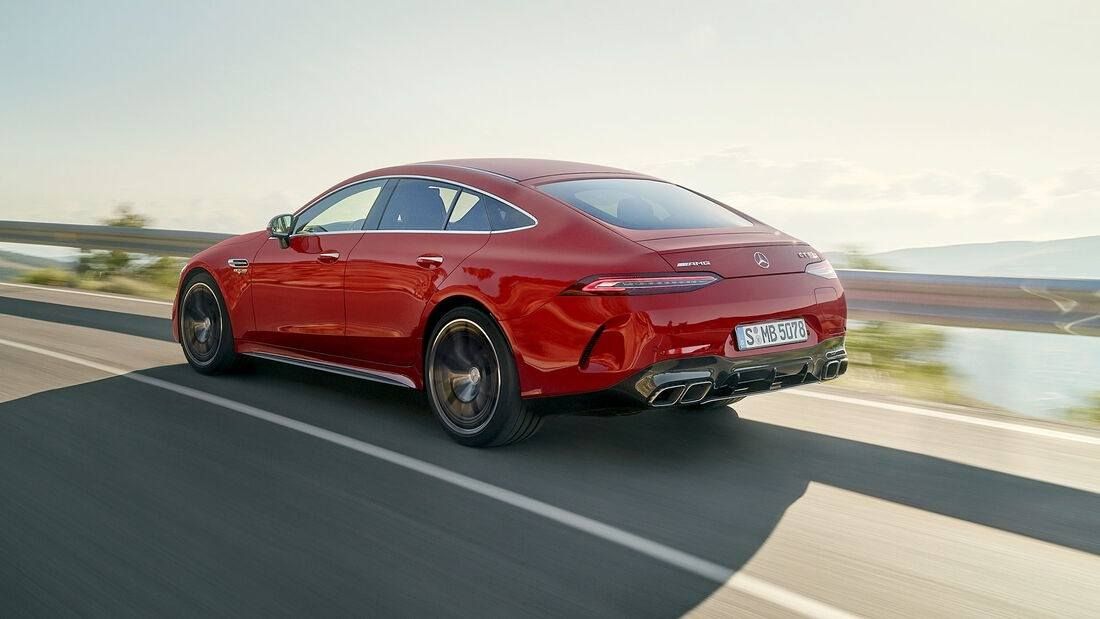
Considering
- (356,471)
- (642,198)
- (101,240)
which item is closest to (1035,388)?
(642,198)

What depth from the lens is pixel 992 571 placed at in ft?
12.6

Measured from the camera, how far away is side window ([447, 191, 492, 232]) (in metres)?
5.62

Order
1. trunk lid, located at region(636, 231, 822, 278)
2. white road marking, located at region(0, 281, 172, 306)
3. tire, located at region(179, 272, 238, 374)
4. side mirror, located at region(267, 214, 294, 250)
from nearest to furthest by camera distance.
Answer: trunk lid, located at region(636, 231, 822, 278) < side mirror, located at region(267, 214, 294, 250) < tire, located at region(179, 272, 238, 374) < white road marking, located at region(0, 281, 172, 306)

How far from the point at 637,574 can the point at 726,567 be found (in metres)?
0.33

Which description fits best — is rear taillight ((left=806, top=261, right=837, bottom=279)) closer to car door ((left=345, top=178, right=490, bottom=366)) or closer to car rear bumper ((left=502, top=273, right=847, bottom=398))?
car rear bumper ((left=502, top=273, right=847, bottom=398))

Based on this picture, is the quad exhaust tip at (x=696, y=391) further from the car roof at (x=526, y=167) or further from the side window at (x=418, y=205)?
the side window at (x=418, y=205)

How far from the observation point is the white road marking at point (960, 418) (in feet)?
19.6

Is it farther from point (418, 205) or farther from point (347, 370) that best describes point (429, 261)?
point (347, 370)

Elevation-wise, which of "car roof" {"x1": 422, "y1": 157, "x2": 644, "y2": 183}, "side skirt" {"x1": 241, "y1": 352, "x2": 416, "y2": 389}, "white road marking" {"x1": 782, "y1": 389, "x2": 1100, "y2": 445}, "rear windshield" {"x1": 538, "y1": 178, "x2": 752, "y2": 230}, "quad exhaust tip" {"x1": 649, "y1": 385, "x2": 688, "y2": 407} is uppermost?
"car roof" {"x1": 422, "y1": 157, "x2": 644, "y2": 183}

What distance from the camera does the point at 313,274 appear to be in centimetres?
667

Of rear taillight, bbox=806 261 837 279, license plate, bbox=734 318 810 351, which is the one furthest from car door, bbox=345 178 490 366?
rear taillight, bbox=806 261 837 279

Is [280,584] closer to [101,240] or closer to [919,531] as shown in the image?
[919,531]

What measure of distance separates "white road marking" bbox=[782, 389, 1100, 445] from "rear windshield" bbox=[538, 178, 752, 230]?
1.64m

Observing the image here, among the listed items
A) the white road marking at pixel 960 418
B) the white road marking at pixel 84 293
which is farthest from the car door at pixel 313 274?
the white road marking at pixel 84 293
